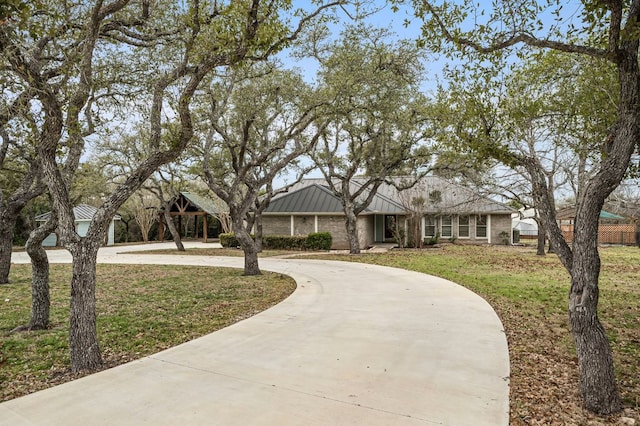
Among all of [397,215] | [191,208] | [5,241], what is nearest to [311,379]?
[5,241]

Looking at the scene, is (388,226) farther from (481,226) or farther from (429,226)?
(481,226)

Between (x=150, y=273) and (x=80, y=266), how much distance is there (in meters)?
8.90

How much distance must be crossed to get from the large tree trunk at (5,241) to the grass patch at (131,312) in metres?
0.50

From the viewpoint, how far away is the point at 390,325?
242 inches

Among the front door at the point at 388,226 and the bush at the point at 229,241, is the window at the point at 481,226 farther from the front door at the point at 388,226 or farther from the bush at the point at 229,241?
the bush at the point at 229,241

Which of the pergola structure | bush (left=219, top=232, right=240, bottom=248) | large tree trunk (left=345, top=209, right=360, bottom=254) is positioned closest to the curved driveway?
large tree trunk (left=345, top=209, right=360, bottom=254)

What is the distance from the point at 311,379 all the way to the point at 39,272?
4.63 meters

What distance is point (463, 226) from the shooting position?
25.7 metres

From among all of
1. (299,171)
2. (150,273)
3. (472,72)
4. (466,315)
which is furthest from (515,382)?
(299,171)

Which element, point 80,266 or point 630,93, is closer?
point 630,93

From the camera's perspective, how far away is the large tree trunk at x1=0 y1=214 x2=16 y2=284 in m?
9.67

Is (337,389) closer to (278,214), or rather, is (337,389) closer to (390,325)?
(390,325)

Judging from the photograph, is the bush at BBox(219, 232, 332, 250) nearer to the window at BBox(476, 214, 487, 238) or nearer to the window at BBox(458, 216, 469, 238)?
the window at BBox(458, 216, 469, 238)

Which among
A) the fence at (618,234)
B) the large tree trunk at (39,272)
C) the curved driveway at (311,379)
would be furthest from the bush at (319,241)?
the fence at (618,234)
